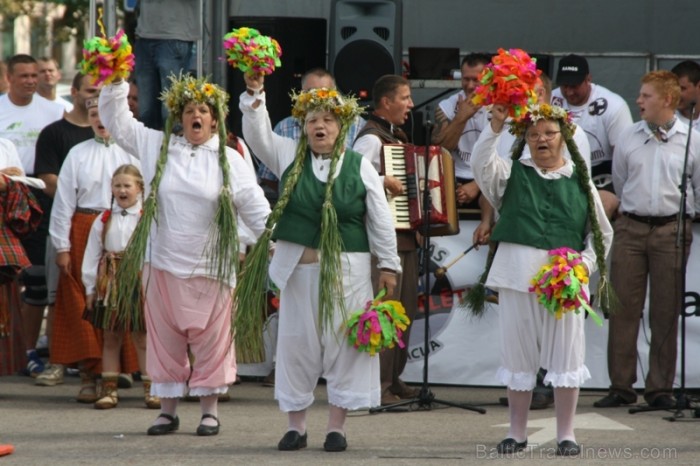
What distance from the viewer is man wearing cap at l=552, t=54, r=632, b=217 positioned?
949 centimetres

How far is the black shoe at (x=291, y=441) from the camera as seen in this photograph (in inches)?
290

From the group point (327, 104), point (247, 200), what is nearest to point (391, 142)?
point (247, 200)

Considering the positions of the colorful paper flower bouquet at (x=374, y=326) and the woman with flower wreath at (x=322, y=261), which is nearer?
the colorful paper flower bouquet at (x=374, y=326)

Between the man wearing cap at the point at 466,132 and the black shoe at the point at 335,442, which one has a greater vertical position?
the man wearing cap at the point at 466,132

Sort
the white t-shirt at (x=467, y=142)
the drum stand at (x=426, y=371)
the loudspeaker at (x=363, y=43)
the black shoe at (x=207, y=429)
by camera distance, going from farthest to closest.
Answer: the loudspeaker at (x=363, y=43) → the white t-shirt at (x=467, y=142) → the drum stand at (x=426, y=371) → the black shoe at (x=207, y=429)

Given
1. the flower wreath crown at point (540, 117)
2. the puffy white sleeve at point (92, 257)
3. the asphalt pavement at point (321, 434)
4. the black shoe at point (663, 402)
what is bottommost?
the asphalt pavement at point (321, 434)

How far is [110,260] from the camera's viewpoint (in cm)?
898

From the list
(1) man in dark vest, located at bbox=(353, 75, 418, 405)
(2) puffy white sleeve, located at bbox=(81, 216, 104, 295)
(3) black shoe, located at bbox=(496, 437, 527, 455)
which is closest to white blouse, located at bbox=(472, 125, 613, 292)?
(3) black shoe, located at bbox=(496, 437, 527, 455)

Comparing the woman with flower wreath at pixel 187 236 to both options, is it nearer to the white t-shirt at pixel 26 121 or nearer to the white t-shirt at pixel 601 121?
the white t-shirt at pixel 601 121

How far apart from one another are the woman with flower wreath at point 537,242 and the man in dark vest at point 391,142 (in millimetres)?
1471

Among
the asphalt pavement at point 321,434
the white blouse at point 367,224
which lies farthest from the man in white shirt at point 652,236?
the white blouse at point 367,224

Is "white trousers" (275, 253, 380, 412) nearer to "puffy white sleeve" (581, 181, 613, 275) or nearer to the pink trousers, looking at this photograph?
the pink trousers

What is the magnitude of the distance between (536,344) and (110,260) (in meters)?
3.09

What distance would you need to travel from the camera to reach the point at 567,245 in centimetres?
734
